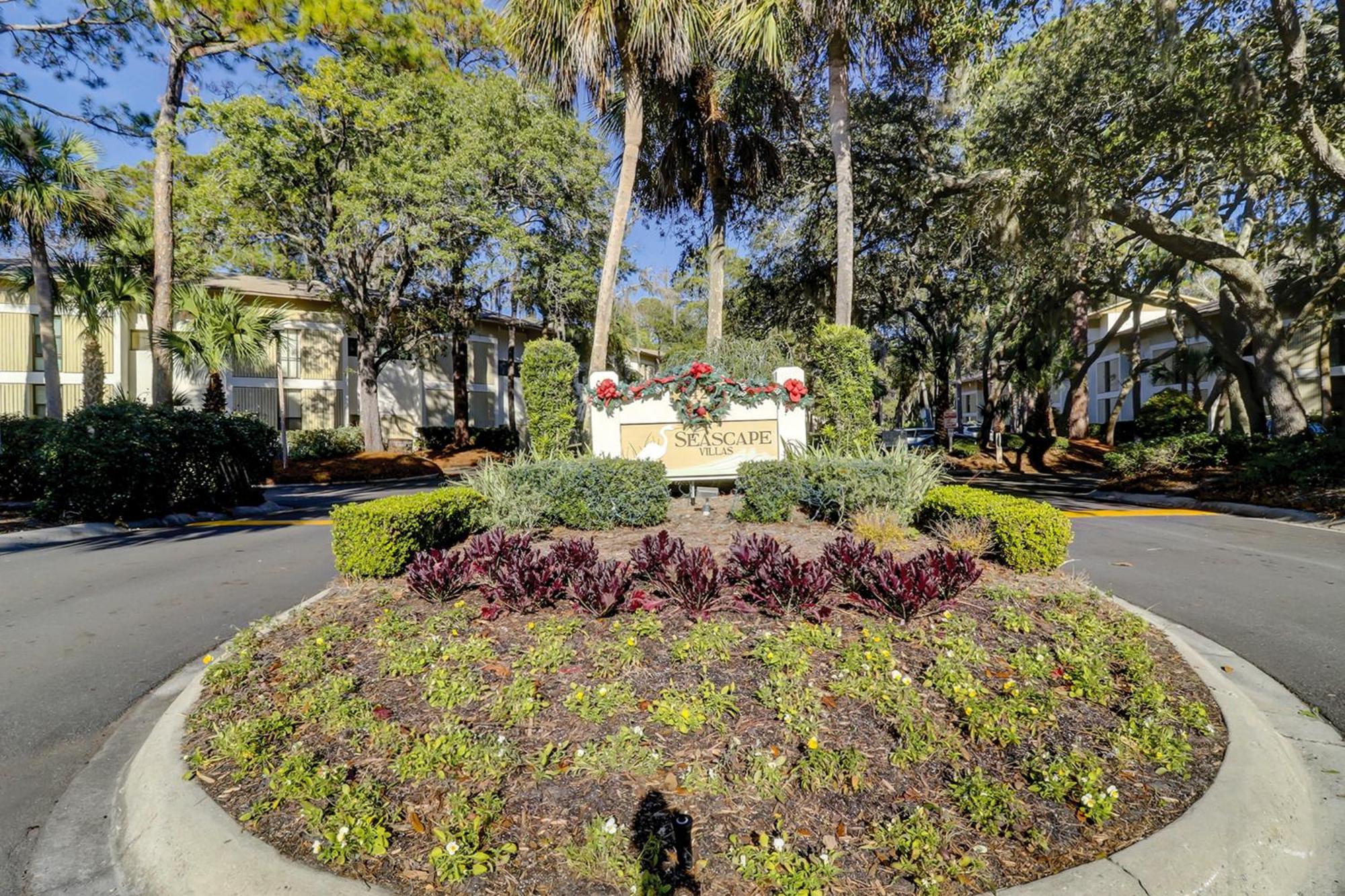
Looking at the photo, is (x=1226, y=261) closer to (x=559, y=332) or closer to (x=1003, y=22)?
(x=1003, y=22)

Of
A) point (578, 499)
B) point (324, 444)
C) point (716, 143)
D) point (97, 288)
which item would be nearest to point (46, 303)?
point (97, 288)

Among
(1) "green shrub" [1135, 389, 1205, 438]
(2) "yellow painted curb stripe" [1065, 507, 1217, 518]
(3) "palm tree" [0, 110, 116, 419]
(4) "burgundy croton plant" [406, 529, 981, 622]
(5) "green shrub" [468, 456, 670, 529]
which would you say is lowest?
(2) "yellow painted curb stripe" [1065, 507, 1217, 518]

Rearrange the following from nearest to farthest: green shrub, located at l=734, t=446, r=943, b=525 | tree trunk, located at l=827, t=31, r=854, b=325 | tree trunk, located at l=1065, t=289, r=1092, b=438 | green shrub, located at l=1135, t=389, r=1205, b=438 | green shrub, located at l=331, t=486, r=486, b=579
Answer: green shrub, located at l=331, t=486, r=486, b=579
green shrub, located at l=734, t=446, r=943, b=525
tree trunk, located at l=827, t=31, r=854, b=325
green shrub, located at l=1135, t=389, r=1205, b=438
tree trunk, located at l=1065, t=289, r=1092, b=438

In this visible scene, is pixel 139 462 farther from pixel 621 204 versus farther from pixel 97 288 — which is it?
pixel 97 288

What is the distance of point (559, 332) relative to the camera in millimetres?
22047

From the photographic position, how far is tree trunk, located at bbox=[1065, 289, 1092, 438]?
22.2 m

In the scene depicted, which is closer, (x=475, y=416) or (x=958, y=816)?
(x=958, y=816)

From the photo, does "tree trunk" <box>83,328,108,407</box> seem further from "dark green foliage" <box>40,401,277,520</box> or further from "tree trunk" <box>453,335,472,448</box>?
Answer: "dark green foliage" <box>40,401,277,520</box>

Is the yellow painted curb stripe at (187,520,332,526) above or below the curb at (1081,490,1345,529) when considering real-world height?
below

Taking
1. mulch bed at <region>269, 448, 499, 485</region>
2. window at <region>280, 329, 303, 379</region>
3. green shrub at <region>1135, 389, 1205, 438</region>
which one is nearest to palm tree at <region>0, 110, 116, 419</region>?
mulch bed at <region>269, 448, 499, 485</region>

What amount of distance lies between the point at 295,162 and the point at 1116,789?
21.5 meters

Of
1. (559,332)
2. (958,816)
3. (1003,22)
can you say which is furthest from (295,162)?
(958,816)

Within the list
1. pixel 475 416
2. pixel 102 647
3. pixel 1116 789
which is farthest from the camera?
pixel 475 416

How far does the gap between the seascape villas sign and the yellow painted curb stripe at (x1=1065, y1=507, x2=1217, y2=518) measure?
5.53 m
